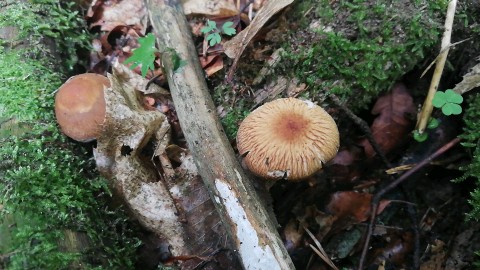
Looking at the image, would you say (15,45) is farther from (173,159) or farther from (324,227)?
(324,227)

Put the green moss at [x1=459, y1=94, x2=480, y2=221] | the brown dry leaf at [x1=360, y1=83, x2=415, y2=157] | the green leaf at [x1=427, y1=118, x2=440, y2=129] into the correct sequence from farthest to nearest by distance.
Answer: the brown dry leaf at [x1=360, y1=83, x2=415, y2=157]
the green leaf at [x1=427, y1=118, x2=440, y2=129]
the green moss at [x1=459, y1=94, x2=480, y2=221]

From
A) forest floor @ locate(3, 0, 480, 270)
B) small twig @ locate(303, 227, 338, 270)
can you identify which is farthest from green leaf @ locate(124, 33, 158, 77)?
small twig @ locate(303, 227, 338, 270)

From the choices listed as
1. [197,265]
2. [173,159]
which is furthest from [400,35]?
[197,265]

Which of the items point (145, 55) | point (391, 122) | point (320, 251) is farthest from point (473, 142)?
point (145, 55)

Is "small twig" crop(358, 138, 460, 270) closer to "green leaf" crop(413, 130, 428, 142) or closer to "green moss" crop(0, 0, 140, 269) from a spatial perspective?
"green leaf" crop(413, 130, 428, 142)

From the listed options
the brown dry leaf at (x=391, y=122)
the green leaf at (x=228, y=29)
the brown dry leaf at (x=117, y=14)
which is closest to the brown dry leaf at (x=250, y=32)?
the green leaf at (x=228, y=29)
